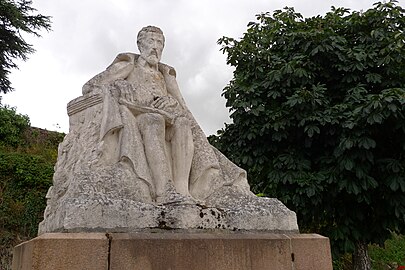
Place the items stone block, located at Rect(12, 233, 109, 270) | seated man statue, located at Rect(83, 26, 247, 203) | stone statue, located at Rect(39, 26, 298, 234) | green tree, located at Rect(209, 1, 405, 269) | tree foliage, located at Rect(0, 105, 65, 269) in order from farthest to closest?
1. tree foliage, located at Rect(0, 105, 65, 269)
2. green tree, located at Rect(209, 1, 405, 269)
3. seated man statue, located at Rect(83, 26, 247, 203)
4. stone statue, located at Rect(39, 26, 298, 234)
5. stone block, located at Rect(12, 233, 109, 270)

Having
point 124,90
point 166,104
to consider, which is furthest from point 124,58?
point 166,104

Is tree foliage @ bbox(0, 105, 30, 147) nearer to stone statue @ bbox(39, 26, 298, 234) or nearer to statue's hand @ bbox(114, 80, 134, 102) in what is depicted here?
stone statue @ bbox(39, 26, 298, 234)

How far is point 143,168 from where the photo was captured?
13.0ft

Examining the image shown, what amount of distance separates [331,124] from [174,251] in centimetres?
432

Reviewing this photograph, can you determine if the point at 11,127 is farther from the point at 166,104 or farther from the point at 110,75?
the point at 166,104

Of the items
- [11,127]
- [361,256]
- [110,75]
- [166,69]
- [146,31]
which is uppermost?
[11,127]

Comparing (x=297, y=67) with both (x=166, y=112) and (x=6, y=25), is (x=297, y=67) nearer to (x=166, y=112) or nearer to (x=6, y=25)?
(x=166, y=112)

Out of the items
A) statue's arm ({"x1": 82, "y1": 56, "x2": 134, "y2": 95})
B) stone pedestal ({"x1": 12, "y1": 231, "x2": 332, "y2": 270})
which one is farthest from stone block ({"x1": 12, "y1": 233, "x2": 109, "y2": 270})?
statue's arm ({"x1": 82, "y1": 56, "x2": 134, "y2": 95})

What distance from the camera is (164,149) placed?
4168mm

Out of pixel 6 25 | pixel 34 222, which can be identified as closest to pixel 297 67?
pixel 34 222

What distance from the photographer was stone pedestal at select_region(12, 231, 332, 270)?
9.95 feet

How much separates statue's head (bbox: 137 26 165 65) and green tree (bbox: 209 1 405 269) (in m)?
2.72

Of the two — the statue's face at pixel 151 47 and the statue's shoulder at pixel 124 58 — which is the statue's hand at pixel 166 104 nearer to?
the statue's face at pixel 151 47

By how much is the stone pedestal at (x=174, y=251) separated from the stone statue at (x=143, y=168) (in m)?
0.16
